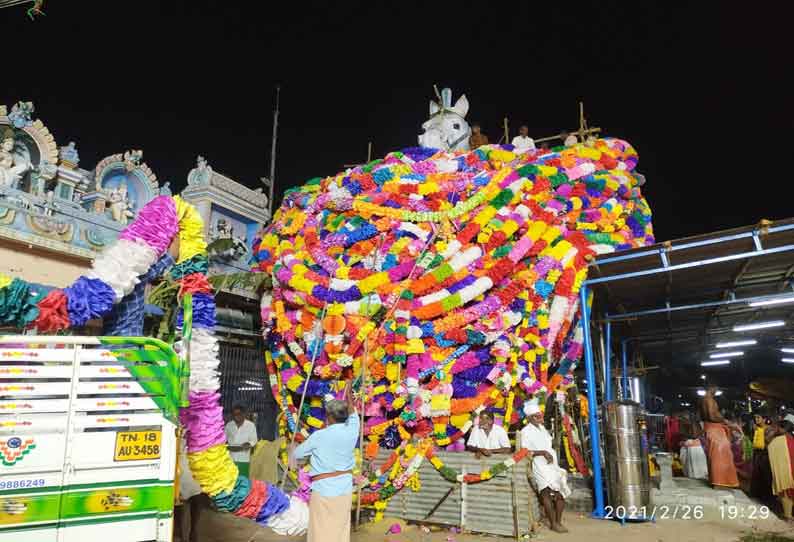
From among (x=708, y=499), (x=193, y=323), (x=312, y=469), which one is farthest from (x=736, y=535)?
(x=193, y=323)

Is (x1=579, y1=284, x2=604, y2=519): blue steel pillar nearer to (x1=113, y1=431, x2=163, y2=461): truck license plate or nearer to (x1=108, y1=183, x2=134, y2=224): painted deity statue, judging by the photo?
(x1=113, y1=431, x2=163, y2=461): truck license plate

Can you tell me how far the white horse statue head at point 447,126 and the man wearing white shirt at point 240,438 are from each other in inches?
308

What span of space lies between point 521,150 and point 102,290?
9431 millimetres

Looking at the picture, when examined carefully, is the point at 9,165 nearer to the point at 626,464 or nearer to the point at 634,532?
the point at 626,464

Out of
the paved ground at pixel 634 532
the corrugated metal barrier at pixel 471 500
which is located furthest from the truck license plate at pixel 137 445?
→ the corrugated metal barrier at pixel 471 500

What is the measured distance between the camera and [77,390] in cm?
394

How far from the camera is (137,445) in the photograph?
160 inches

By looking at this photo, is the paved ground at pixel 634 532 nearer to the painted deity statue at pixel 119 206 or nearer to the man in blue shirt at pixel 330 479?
the man in blue shirt at pixel 330 479

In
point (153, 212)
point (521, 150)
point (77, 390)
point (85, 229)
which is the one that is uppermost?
point (521, 150)

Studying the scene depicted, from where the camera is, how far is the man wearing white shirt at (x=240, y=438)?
30.7 feet

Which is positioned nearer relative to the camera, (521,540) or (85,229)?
(521,540)

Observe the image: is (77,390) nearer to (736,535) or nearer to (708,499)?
(736,535)

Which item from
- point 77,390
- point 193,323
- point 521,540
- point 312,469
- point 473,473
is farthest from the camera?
point 473,473

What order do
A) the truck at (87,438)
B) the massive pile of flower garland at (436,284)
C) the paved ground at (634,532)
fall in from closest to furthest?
the truck at (87,438) < the paved ground at (634,532) < the massive pile of flower garland at (436,284)
